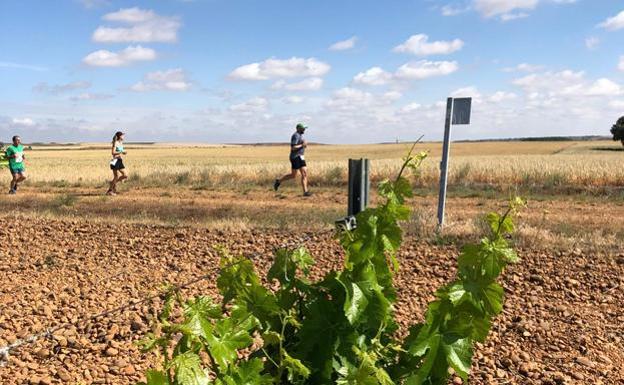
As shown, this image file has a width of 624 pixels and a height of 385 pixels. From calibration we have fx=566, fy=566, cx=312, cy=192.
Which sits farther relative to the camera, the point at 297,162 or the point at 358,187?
the point at 297,162

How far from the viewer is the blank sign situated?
25.5 ft

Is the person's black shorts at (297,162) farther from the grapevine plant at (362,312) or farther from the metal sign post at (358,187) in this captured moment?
the grapevine plant at (362,312)

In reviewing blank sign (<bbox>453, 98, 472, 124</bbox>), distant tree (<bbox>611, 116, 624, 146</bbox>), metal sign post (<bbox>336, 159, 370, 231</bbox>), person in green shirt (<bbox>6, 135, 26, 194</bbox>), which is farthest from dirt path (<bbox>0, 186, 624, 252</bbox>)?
distant tree (<bbox>611, 116, 624, 146</bbox>)

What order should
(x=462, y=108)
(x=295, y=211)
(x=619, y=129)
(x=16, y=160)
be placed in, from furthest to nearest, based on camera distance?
(x=619, y=129) → (x=16, y=160) → (x=295, y=211) → (x=462, y=108)

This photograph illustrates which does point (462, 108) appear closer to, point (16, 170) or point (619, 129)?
point (16, 170)

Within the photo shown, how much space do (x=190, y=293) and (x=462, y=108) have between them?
15.6 feet

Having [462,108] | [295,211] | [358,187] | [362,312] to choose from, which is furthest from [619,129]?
[362,312]

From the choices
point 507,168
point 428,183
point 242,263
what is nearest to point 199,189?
point 428,183

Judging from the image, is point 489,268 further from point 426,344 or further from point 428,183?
point 428,183

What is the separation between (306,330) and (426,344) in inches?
16.1

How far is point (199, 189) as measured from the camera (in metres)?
16.6

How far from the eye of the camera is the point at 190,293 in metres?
4.82

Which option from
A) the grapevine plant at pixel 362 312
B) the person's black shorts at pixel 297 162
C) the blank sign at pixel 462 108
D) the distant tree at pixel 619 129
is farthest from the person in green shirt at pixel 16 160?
the distant tree at pixel 619 129

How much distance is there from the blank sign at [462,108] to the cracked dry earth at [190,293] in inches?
83.5
